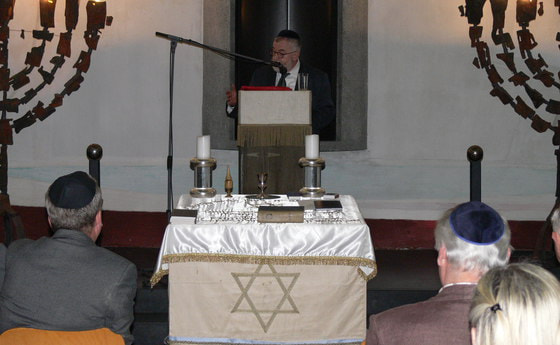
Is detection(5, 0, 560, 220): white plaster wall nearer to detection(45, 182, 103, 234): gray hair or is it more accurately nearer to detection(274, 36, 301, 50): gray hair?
detection(274, 36, 301, 50): gray hair

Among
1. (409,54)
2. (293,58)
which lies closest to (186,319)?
(293,58)

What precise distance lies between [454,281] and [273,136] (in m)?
3.04

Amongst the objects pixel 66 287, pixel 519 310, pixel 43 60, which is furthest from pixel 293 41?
pixel 519 310

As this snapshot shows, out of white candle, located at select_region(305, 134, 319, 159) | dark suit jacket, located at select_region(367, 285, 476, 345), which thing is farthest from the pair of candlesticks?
dark suit jacket, located at select_region(367, 285, 476, 345)

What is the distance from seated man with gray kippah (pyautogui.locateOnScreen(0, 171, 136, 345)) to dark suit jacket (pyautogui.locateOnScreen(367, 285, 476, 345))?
92 centimetres

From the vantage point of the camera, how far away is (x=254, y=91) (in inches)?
209

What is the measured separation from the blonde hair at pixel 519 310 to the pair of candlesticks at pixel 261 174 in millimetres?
3012

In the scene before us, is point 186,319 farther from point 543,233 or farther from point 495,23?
point 495,23

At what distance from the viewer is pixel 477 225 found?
2.50 m

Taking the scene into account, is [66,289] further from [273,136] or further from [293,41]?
[293,41]

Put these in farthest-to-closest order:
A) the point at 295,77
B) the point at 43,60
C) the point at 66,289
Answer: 1. the point at 43,60
2. the point at 295,77
3. the point at 66,289

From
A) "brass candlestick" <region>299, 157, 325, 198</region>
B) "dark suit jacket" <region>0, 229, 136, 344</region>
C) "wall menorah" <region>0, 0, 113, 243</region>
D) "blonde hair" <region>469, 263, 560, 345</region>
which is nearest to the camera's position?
"blonde hair" <region>469, 263, 560, 345</region>

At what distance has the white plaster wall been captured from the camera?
24.4 ft

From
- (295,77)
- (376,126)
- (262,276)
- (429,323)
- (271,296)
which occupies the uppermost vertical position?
(295,77)
